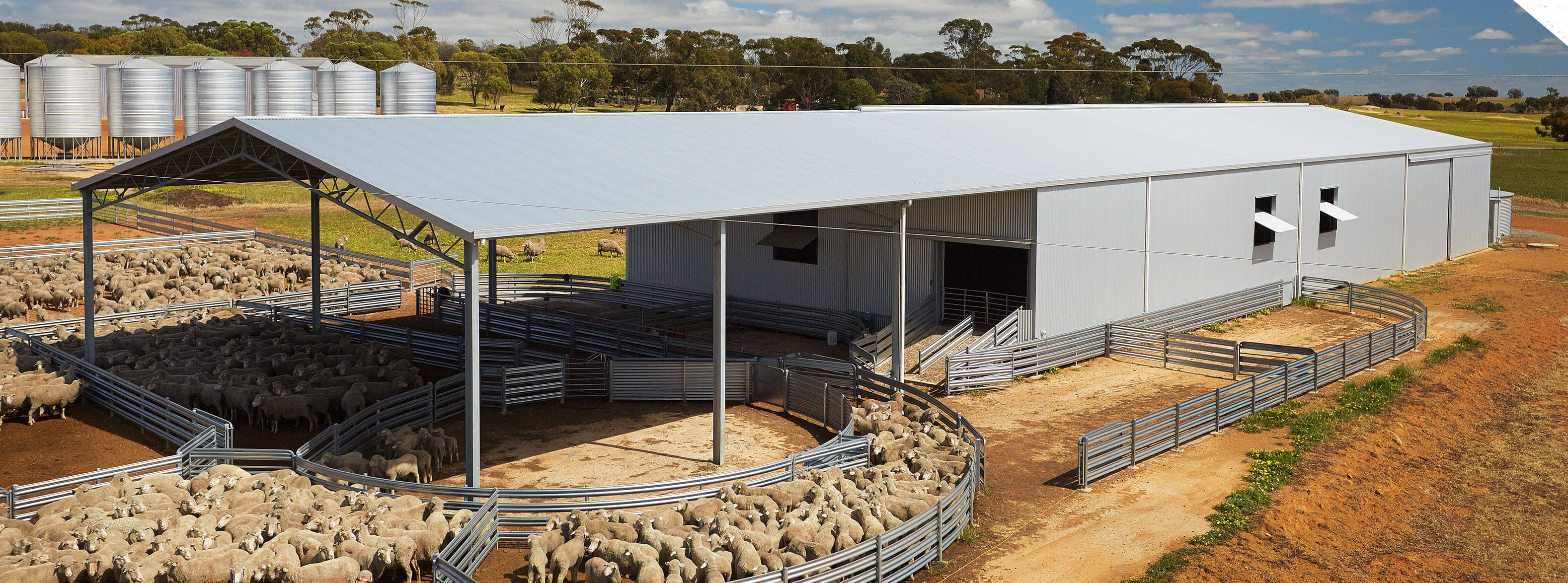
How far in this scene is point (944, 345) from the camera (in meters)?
26.1

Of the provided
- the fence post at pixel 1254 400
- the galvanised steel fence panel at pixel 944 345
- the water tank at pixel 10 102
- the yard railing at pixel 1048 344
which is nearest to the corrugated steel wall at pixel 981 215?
the yard railing at pixel 1048 344

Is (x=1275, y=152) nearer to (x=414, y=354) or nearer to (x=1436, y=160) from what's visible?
(x=1436, y=160)

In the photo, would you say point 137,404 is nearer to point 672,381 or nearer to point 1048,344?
point 672,381

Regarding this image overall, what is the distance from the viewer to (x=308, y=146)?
60.9 feet

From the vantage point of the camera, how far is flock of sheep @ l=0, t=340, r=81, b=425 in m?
21.0

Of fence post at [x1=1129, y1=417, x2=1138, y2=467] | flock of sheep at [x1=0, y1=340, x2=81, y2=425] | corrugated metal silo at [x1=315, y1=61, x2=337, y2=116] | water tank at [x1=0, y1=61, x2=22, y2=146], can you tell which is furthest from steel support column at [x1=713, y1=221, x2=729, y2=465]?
water tank at [x1=0, y1=61, x2=22, y2=146]

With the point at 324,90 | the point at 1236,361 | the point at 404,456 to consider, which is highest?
the point at 324,90

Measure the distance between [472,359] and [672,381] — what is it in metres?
7.64

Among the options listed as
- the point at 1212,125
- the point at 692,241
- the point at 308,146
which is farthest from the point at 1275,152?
the point at 308,146

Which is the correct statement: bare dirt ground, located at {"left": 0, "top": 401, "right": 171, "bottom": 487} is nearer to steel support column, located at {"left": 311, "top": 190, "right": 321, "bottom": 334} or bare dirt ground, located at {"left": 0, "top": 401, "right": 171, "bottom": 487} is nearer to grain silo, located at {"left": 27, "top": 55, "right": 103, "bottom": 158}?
steel support column, located at {"left": 311, "top": 190, "right": 321, "bottom": 334}

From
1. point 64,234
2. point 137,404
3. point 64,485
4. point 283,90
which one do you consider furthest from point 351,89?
point 64,485

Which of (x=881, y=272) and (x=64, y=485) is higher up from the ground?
(x=881, y=272)

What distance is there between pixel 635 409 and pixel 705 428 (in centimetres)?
205

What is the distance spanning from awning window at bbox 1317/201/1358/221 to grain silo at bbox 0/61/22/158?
69.1 meters
